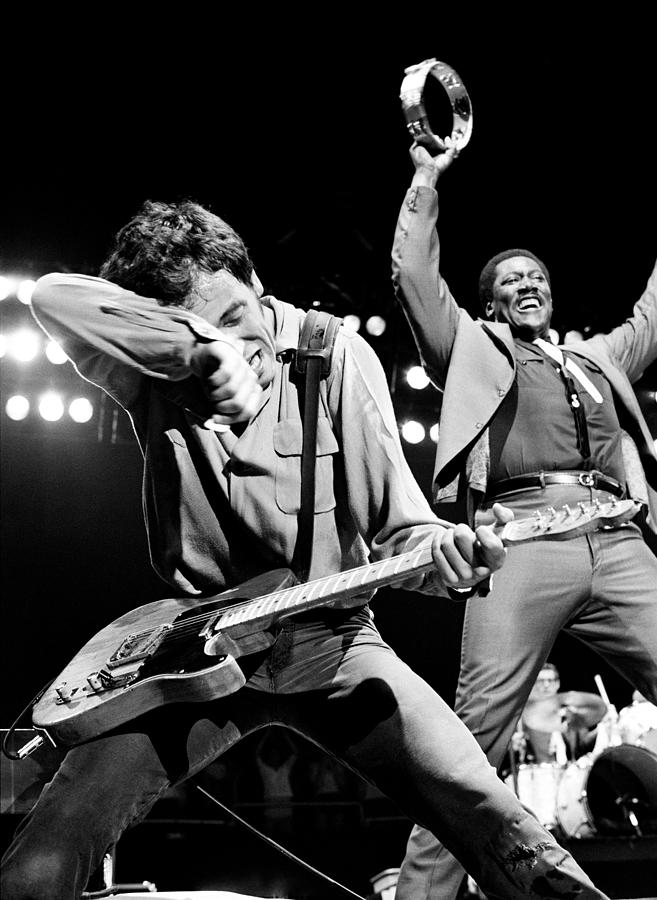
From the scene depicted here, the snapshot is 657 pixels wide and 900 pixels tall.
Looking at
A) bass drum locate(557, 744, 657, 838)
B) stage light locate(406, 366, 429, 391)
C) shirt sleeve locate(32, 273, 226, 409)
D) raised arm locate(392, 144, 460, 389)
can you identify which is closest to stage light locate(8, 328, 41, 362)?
stage light locate(406, 366, 429, 391)

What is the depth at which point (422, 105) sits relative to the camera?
3498 mm

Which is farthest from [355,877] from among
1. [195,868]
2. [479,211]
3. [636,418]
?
[479,211]

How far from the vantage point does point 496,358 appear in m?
3.51

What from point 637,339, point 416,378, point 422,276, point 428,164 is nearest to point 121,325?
point 422,276

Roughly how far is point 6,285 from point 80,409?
1107mm

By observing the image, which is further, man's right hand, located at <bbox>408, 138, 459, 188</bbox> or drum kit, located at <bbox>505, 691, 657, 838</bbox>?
drum kit, located at <bbox>505, 691, 657, 838</bbox>

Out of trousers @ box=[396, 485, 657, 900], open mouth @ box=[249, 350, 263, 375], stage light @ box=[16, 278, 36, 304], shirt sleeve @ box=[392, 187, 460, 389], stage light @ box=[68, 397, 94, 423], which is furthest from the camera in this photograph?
stage light @ box=[68, 397, 94, 423]

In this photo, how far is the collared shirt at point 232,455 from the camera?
6.94ft

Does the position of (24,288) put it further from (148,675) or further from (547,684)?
(148,675)

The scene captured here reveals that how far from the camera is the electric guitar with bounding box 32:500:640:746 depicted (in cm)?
193

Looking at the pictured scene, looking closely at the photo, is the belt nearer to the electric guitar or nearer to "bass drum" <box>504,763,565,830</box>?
the electric guitar

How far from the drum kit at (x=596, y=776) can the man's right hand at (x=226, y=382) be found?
4927 mm

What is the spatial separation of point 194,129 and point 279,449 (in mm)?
4626

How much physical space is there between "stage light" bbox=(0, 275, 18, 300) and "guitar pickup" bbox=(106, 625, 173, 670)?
5.05 metres
